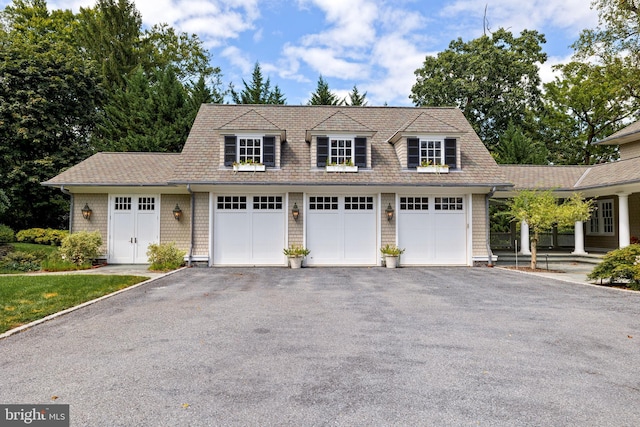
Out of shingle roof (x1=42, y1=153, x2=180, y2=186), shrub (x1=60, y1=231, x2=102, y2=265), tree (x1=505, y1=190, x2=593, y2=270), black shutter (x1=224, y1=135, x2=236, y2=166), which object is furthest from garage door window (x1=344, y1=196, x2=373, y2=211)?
shrub (x1=60, y1=231, x2=102, y2=265)

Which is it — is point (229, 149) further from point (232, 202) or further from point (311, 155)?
point (311, 155)

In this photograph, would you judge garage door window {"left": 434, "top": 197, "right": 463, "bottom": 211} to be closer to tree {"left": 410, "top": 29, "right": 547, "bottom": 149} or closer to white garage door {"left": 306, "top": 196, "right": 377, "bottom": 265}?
white garage door {"left": 306, "top": 196, "right": 377, "bottom": 265}

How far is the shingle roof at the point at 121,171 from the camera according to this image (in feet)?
44.8

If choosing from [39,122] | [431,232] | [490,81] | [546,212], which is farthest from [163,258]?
[490,81]

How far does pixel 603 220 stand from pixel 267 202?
15.3m

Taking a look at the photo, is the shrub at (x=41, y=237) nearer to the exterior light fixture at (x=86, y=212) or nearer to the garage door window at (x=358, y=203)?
the exterior light fixture at (x=86, y=212)

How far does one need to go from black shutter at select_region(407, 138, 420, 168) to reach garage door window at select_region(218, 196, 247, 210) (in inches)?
241

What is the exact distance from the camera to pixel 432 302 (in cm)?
739

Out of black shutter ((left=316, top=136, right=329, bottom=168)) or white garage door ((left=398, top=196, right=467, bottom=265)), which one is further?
black shutter ((left=316, top=136, right=329, bottom=168))

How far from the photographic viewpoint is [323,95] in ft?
89.9

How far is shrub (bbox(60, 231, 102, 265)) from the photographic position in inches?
490

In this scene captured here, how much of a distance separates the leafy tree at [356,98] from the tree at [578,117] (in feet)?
45.4

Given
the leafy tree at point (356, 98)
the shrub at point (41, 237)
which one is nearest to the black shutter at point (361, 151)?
the shrub at point (41, 237)

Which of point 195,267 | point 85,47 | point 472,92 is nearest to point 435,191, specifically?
point 195,267
